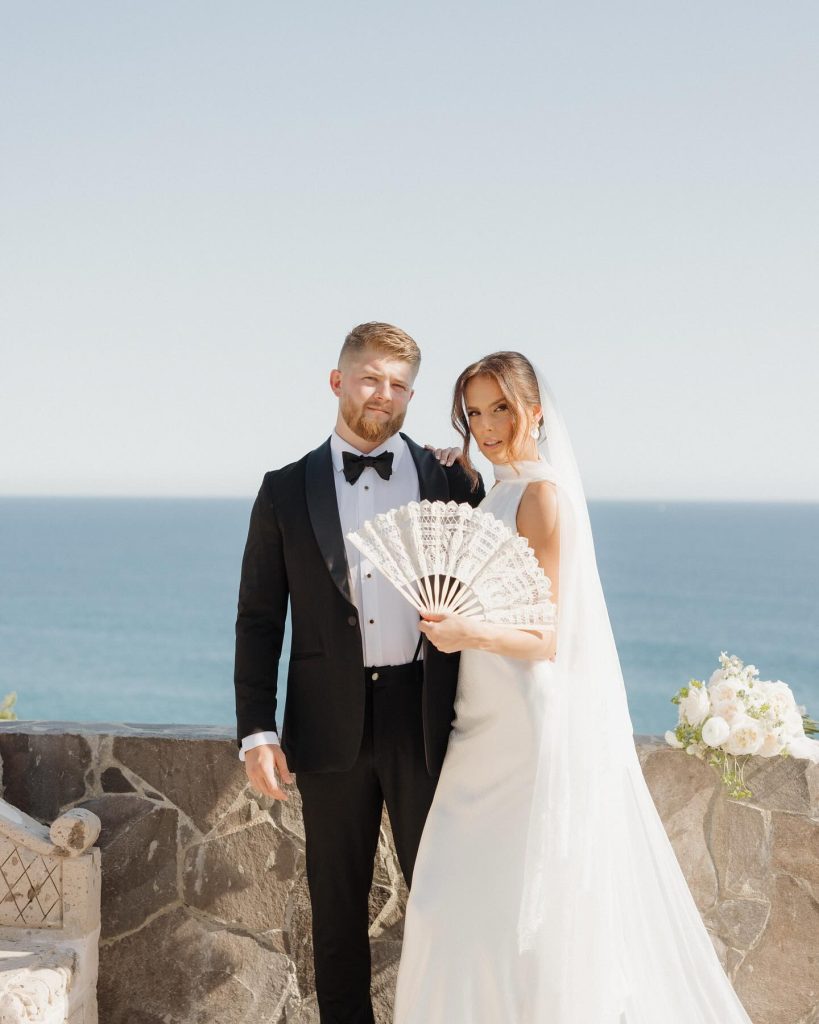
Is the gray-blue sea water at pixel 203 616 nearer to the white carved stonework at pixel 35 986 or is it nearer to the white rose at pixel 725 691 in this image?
the white carved stonework at pixel 35 986

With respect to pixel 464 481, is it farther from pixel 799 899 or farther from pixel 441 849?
pixel 799 899

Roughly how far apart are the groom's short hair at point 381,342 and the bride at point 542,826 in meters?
0.29

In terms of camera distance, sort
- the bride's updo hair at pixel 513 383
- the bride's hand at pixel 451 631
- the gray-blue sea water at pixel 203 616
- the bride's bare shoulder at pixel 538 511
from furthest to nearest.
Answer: the gray-blue sea water at pixel 203 616
the bride's updo hair at pixel 513 383
the bride's bare shoulder at pixel 538 511
the bride's hand at pixel 451 631

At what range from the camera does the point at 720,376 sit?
104250mm

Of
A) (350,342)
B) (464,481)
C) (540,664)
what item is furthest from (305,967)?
(350,342)

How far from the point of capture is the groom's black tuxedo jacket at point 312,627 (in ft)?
10.8

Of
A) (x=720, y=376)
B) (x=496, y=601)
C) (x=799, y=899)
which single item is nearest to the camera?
(x=496, y=601)

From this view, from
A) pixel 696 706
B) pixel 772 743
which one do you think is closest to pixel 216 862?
pixel 696 706

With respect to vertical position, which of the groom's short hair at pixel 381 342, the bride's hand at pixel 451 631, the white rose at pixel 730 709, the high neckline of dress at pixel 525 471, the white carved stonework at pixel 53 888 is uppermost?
the groom's short hair at pixel 381 342

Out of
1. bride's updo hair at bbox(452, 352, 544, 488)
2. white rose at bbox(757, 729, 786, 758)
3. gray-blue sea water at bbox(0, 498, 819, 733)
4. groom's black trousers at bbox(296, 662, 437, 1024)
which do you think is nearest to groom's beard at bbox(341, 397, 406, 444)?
bride's updo hair at bbox(452, 352, 544, 488)

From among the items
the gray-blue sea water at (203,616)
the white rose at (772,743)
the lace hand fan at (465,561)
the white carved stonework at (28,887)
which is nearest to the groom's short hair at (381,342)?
the lace hand fan at (465,561)

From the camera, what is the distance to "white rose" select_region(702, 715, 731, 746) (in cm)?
361

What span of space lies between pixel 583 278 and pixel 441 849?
298 ft

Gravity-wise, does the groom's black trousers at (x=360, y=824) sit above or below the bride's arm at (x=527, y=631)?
below
